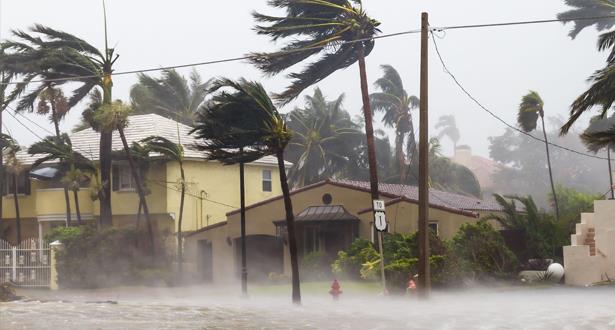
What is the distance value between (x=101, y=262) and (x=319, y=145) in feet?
94.0

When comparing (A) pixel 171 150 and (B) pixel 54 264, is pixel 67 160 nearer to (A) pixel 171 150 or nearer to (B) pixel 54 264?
(A) pixel 171 150

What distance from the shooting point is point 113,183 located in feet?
152

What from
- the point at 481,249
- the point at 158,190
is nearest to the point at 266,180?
the point at 158,190

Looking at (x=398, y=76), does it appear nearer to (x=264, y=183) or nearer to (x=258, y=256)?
(x=264, y=183)

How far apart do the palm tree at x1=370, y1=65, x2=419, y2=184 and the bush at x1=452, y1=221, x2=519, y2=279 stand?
3657 cm

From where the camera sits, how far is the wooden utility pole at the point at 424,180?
25047mm

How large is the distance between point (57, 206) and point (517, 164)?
68.9 metres

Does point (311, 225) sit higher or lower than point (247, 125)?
lower

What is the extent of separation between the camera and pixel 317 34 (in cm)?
3312

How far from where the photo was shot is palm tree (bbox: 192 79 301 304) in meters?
25.4

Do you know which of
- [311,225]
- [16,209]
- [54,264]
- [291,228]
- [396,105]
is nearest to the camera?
[291,228]

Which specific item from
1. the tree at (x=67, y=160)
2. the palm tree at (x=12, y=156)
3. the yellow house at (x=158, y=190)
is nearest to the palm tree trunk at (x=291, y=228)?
the yellow house at (x=158, y=190)

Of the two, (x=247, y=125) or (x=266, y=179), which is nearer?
(x=247, y=125)

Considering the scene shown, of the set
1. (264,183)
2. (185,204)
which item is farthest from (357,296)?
(264,183)
